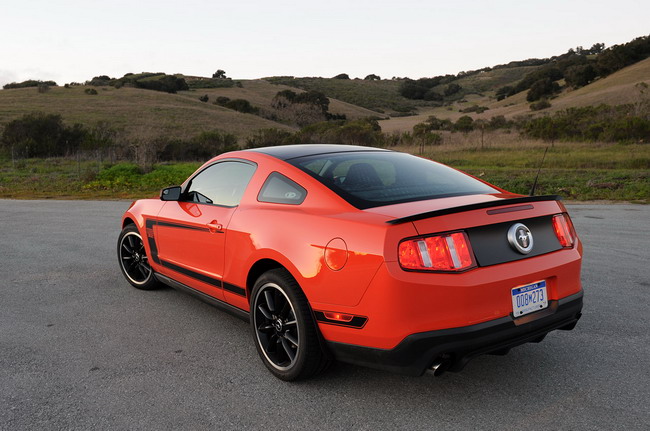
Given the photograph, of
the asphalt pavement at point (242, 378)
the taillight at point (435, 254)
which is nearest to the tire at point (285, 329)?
the asphalt pavement at point (242, 378)

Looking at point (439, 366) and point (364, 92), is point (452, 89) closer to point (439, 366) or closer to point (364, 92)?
point (364, 92)

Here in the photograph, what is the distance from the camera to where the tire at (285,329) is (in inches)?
131

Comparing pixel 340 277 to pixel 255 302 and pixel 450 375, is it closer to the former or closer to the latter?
pixel 255 302

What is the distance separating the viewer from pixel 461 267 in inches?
115

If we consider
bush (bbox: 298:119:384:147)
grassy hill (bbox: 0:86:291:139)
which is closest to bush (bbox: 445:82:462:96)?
grassy hill (bbox: 0:86:291:139)

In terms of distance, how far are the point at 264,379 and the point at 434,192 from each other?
1.64m

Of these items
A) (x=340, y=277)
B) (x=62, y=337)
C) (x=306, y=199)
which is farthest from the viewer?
(x=62, y=337)

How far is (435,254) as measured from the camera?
2.91m

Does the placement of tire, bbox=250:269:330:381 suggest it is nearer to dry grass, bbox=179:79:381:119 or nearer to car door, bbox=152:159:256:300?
car door, bbox=152:159:256:300

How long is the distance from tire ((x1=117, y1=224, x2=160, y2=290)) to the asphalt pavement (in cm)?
16

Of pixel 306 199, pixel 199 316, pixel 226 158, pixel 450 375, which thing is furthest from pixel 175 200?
pixel 450 375

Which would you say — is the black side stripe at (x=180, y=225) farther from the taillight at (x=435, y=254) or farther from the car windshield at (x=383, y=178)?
the taillight at (x=435, y=254)

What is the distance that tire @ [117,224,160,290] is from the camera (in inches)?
226

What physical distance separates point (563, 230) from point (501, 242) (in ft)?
2.14
